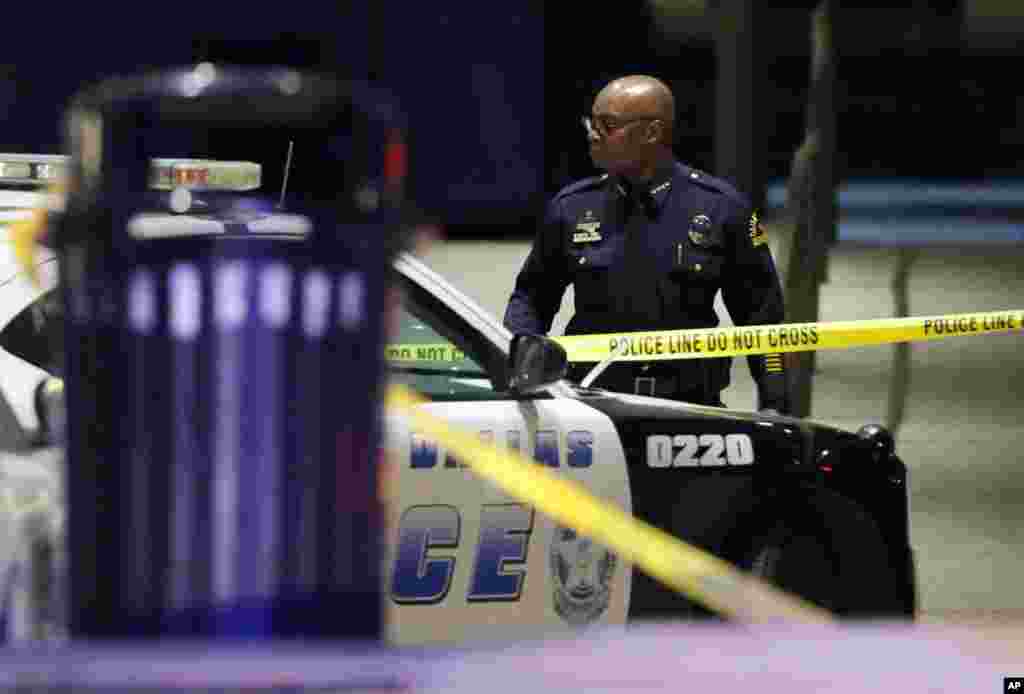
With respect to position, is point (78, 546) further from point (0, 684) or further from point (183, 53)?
point (183, 53)

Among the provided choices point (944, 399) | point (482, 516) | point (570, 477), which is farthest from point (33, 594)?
point (944, 399)

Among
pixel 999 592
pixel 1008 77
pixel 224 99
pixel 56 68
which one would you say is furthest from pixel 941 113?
pixel 224 99

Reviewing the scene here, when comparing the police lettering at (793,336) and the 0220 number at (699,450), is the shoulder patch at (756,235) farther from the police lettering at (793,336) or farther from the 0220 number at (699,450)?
the 0220 number at (699,450)

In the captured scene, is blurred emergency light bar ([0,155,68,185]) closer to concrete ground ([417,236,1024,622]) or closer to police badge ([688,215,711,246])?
concrete ground ([417,236,1024,622])

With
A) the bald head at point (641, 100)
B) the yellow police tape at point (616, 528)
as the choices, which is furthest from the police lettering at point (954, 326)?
the yellow police tape at point (616, 528)

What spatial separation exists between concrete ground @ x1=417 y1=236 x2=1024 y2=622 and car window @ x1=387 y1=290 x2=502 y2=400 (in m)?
0.36

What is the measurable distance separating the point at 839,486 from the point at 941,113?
3926cm

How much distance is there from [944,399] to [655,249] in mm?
5819

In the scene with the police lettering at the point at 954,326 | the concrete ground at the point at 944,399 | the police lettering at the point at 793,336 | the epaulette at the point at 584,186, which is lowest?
the concrete ground at the point at 944,399

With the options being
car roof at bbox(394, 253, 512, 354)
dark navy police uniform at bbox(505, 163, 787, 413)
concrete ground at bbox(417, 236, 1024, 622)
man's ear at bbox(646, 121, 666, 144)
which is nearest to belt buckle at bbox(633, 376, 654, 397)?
dark navy police uniform at bbox(505, 163, 787, 413)

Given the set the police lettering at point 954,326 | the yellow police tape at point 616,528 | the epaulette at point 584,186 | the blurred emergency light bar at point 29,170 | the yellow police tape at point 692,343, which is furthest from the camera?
the police lettering at point 954,326

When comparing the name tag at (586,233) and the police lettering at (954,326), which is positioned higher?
the name tag at (586,233)

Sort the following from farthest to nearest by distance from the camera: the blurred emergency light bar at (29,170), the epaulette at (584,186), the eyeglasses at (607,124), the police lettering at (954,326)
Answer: the police lettering at (954,326), the epaulette at (584,186), the eyeglasses at (607,124), the blurred emergency light bar at (29,170)

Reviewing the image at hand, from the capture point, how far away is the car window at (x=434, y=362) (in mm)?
5320
